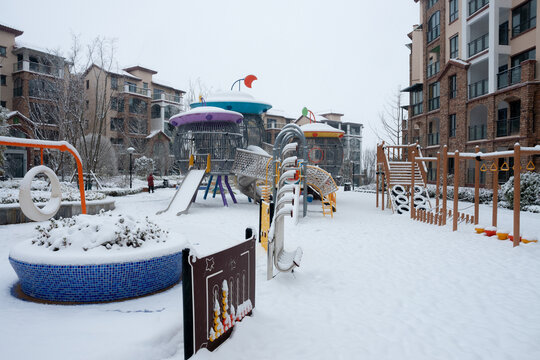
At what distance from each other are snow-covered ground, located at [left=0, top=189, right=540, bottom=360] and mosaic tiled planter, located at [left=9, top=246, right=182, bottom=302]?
0.16 metres

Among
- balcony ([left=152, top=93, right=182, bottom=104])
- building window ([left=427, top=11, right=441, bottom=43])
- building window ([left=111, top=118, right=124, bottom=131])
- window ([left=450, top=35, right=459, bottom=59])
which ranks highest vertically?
building window ([left=427, top=11, right=441, bottom=43])

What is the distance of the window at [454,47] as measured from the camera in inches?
999

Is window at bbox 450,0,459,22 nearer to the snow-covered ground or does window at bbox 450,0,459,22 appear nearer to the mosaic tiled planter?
the snow-covered ground

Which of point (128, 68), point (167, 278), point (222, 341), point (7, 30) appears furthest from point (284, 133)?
point (128, 68)

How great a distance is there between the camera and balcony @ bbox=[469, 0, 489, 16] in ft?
72.9

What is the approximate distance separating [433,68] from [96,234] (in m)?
30.2

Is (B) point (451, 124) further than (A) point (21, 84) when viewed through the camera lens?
No

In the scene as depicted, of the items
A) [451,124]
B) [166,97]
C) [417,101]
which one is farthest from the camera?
[166,97]

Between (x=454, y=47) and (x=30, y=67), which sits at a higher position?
(x=30, y=67)

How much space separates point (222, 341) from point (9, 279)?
379 centimetres

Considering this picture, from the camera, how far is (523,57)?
65.7 feet

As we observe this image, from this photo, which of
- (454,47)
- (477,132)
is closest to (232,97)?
(477,132)

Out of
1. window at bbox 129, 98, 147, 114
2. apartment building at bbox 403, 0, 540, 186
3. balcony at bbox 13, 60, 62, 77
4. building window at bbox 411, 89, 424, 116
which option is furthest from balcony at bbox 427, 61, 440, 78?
balcony at bbox 13, 60, 62, 77

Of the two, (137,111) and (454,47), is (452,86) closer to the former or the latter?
(454,47)
